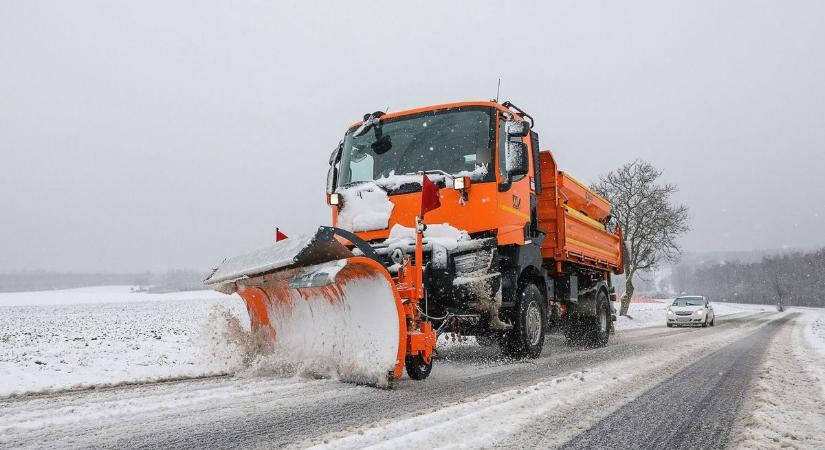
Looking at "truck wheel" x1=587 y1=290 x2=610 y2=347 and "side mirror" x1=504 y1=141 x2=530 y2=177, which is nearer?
"side mirror" x1=504 y1=141 x2=530 y2=177

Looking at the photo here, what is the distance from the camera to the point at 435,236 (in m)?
5.53

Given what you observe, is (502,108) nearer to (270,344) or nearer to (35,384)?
(270,344)

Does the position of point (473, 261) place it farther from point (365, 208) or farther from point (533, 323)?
point (533, 323)

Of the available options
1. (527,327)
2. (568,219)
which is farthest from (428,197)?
(568,219)

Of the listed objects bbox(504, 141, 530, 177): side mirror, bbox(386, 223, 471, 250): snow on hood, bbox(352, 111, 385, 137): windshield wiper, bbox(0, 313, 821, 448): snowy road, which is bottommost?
bbox(0, 313, 821, 448): snowy road

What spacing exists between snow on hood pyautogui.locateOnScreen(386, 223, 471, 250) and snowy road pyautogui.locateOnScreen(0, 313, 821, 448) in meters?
1.27

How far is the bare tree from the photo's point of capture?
1032 inches

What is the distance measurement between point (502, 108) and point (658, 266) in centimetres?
2610

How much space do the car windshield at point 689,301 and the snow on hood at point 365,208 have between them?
61.7 feet

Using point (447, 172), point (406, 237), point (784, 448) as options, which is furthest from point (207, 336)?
point (784, 448)

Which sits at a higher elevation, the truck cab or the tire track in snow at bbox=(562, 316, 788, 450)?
the truck cab

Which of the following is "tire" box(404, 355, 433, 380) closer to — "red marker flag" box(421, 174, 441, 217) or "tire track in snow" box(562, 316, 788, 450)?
"red marker flag" box(421, 174, 441, 217)

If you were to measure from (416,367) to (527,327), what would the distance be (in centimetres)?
202

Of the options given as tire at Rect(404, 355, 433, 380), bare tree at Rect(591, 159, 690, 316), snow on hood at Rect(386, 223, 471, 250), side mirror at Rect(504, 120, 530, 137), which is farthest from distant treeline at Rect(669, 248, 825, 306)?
tire at Rect(404, 355, 433, 380)
